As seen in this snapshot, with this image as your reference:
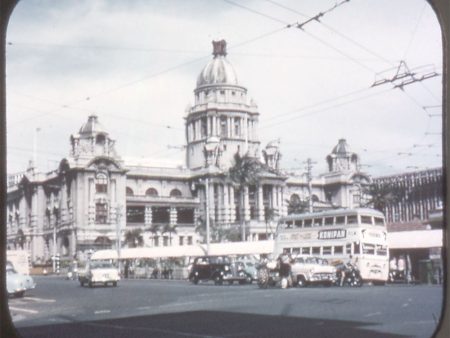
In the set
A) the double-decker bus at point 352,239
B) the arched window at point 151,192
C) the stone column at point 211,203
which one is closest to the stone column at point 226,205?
the stone column at point 211,203

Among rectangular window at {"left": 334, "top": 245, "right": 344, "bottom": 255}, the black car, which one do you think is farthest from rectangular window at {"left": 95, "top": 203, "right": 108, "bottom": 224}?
rectangular window at {"left": 334, "top": 245, "right": 344, "bottom": 255}

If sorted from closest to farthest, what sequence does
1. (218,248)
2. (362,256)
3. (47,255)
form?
1. (47,255)
2. (362,256)
3. (218,248)

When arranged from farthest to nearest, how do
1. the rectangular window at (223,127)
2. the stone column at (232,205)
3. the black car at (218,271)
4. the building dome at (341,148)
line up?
the stone column at (232,205) → the rectangular window at (223,127) → the black car at (218,271) → the building dome at (341,148)

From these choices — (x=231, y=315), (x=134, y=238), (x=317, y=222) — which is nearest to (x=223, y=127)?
(x=134, y=238)

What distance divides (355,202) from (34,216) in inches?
411

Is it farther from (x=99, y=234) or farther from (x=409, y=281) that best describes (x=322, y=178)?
(x=99, y=234)

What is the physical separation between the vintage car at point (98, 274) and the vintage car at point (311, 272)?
461cm

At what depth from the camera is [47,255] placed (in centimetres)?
1303

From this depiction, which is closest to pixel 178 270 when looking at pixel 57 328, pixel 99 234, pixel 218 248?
pixel 218 248

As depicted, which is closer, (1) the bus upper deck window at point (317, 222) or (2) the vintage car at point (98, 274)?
(2) the vintage car at point (98, 274)

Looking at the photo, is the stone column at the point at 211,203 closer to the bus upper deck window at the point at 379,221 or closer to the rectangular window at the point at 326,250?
the rectangular window at the point at 326,250

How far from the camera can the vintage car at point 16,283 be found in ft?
26.6

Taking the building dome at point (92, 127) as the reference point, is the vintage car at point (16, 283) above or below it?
below

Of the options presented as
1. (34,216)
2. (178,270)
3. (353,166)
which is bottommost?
(178,270)
